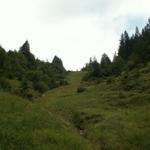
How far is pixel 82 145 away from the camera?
2623 centimetres

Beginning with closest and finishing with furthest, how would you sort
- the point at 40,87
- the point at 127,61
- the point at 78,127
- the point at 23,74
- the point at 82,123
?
the point at 78,127
the point at 82,123
the point at 40,87
the point at 23,74
the point at 127,61

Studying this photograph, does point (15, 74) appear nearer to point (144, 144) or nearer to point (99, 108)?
point (99, 108)

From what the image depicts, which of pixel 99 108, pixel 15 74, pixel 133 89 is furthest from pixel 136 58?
pixel 99 108

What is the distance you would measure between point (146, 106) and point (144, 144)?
1424 cm

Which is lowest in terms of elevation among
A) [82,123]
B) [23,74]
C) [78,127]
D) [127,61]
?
[78,127]

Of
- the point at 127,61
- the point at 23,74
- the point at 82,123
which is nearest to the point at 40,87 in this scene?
the point at 23,74

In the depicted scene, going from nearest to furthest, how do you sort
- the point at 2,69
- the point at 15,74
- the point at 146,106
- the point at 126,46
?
the point at 146,106 < the point at 2,69 < the point at 15,74 < the point at 126,46

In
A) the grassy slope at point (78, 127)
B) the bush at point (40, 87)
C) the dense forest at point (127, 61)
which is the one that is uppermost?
the dense forest at point (127, 61)

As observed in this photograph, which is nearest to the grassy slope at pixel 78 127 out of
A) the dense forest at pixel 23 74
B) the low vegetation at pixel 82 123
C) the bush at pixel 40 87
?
the low vegetation at pixel 82 123

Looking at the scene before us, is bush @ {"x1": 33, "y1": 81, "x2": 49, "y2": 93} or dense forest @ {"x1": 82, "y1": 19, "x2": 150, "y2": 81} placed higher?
dense forest @ {"x1": 82, "y1": 19, "x2": 150, "y2": 81}

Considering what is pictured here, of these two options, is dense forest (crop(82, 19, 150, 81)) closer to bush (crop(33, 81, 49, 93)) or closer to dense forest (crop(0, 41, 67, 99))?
dense forest (crop(0, 41, 67, 99))

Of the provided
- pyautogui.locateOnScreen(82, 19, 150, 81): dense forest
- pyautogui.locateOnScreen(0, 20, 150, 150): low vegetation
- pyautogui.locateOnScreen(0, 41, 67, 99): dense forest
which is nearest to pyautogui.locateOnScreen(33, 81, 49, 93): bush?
pyautogui.locateOnScreen(0, 41, 67, 99): dense forest

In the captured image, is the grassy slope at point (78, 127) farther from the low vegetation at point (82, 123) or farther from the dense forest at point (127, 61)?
the dense forest at point (127, 61)

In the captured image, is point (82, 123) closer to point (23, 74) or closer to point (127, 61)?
point (23, 74)
